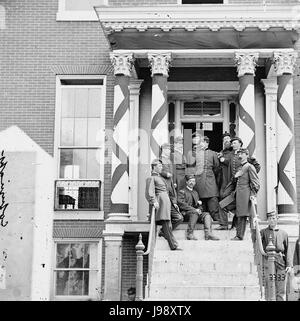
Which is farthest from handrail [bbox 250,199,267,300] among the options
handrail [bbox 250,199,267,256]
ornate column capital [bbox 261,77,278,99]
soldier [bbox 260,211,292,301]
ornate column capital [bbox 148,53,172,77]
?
ornate column capital [bbox 261,77,278,99]

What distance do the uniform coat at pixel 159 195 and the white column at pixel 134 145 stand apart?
2135mm

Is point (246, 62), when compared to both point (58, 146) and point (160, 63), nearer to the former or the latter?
point (160, 63)

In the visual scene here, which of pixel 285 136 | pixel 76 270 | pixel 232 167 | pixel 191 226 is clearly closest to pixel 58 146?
pixel 76 270

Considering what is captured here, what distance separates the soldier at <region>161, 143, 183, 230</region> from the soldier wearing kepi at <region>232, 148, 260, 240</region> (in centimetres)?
119

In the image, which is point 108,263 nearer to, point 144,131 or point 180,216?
point 180,216

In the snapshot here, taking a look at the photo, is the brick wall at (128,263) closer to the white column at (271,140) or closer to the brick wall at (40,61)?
the brick wall at (40,61)

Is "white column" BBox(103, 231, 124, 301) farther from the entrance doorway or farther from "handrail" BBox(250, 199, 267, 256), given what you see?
the entrance doorway

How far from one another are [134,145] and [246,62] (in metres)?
3.26

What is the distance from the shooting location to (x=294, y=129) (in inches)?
675

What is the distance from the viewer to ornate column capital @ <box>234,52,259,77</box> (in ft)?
52.3

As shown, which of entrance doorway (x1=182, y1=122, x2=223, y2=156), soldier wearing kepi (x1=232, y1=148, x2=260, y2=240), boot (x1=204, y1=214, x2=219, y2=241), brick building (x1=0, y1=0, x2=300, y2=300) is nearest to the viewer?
soldier wearing kepi (x1=232, y1=148, x2=260, y2=240)

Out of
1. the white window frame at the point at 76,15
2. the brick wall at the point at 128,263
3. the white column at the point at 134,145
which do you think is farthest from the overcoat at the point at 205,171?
the white window frame at the point at 76,15
